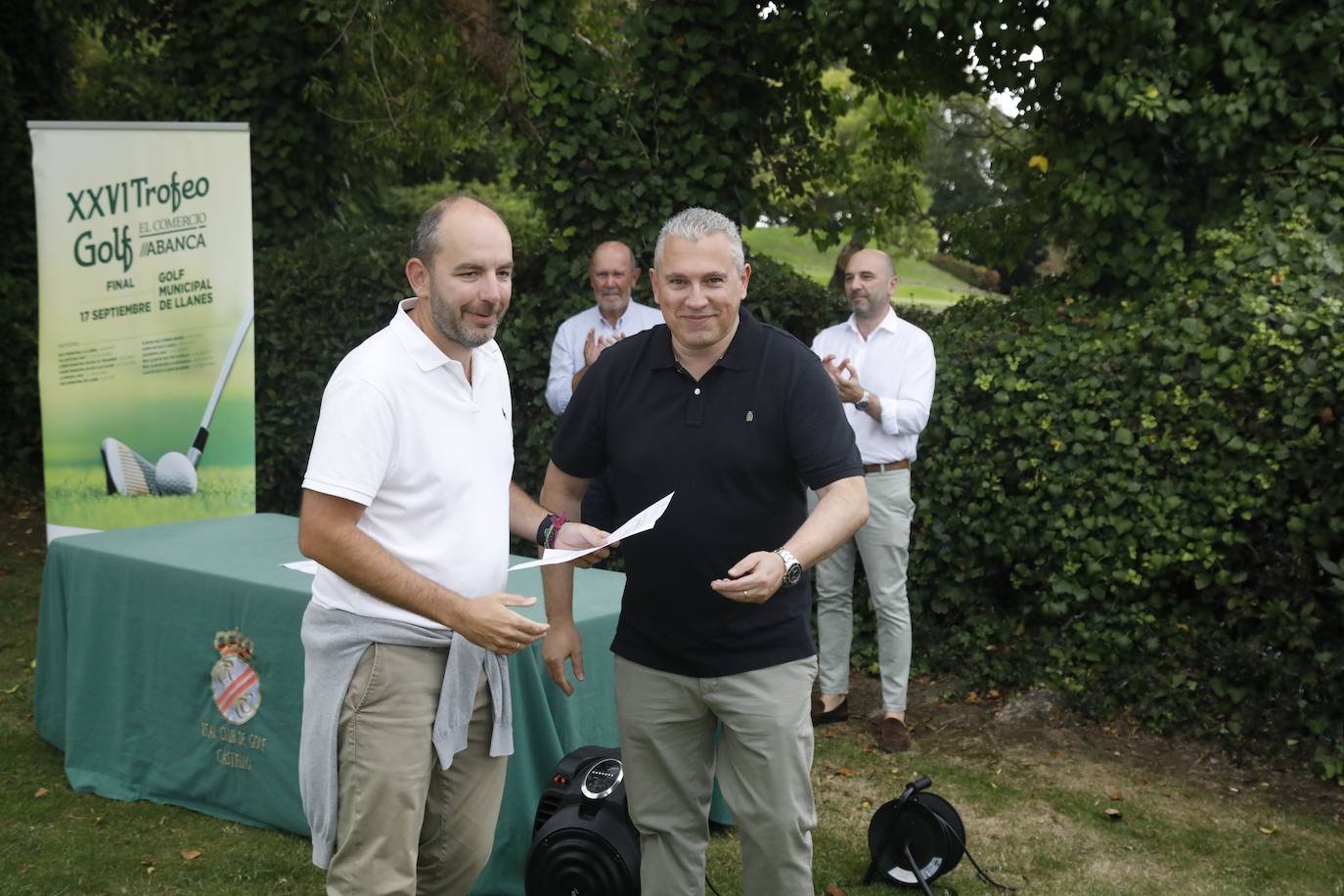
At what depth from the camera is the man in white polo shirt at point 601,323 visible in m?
6.45

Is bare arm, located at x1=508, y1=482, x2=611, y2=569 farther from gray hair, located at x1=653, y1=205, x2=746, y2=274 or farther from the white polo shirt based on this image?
gray hair, located at x1=653, y1=205, x2=746, y2=274

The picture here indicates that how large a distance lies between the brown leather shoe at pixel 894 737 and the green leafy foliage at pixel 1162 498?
84cm

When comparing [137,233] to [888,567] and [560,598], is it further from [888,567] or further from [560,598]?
[560,598]

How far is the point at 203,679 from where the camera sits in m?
4.69

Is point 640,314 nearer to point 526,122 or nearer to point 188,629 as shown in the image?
point 526,122

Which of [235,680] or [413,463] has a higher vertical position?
[413,463]

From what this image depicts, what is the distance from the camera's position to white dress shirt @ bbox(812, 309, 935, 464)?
5.65 metres

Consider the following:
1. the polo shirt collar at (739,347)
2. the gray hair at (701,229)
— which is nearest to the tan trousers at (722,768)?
the polo shirt collar at (739,347)

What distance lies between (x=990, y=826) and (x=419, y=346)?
314 cm

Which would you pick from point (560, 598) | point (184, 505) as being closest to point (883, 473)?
point (560, 598)

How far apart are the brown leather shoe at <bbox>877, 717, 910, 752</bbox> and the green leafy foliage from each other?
84 cm

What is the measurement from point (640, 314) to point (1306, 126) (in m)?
3.32

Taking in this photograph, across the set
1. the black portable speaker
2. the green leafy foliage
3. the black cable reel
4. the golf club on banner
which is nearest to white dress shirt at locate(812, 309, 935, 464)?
the green leafy foliage

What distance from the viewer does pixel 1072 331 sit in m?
6.20
